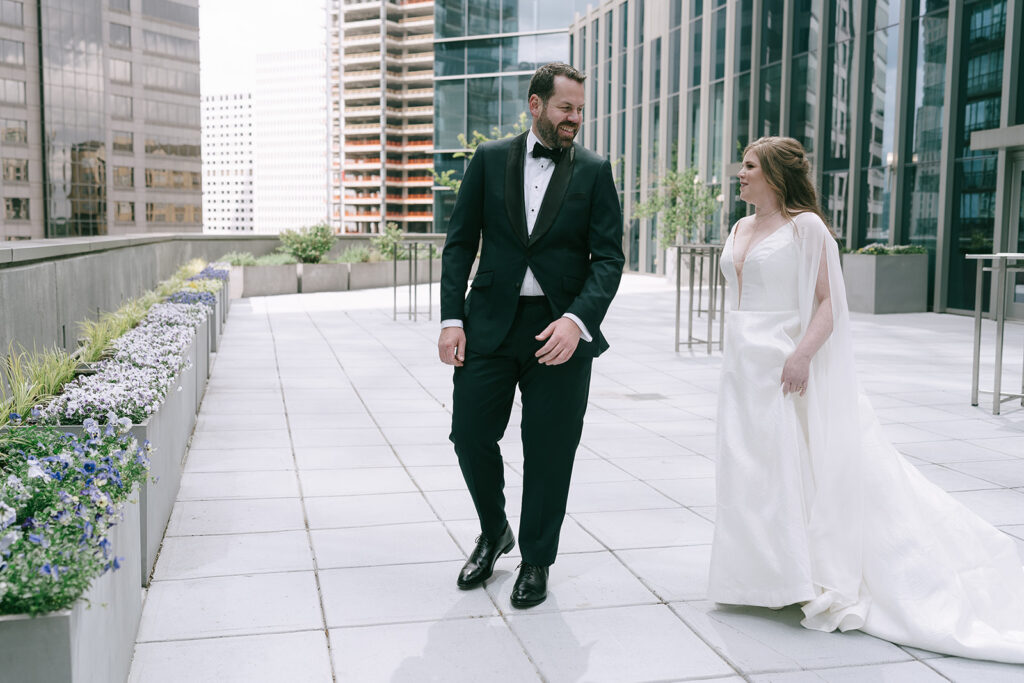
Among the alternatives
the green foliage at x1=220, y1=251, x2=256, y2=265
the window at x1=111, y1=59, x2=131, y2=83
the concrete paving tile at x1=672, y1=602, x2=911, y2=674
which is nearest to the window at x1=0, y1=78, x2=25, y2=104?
the window at x1=111, y1=59, x2=131, y2=83

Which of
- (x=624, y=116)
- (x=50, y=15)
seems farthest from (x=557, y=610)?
(x=50, y=15)

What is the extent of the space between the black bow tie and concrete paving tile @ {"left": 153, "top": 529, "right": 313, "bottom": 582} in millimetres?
1987

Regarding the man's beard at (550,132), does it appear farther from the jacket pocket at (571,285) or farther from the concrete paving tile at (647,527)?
the concrete paving tile at (647,527)

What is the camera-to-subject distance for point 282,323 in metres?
15.3

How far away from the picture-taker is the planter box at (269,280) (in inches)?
843

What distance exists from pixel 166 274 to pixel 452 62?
3730 cm

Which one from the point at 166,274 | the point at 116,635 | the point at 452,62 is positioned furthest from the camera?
the point at 452,62

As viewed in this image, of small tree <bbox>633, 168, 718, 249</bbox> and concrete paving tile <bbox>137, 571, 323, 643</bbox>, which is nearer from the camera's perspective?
concrete paving tile <bbox>137, 571, 323, 643</bbox>

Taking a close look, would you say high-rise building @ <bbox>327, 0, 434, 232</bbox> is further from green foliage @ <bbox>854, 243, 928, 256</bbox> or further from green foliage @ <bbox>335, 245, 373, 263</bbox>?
green foliage @ <bbox>854, 243, 928, 256</bbox>

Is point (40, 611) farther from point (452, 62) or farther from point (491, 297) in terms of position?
point (452, 62)

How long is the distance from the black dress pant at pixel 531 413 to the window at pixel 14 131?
305 feet

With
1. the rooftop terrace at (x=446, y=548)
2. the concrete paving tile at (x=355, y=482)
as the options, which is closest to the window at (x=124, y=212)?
the rooftop terrace at (x=446, y=548)

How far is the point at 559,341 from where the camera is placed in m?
3.38

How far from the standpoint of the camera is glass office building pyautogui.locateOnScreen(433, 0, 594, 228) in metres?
48.8
